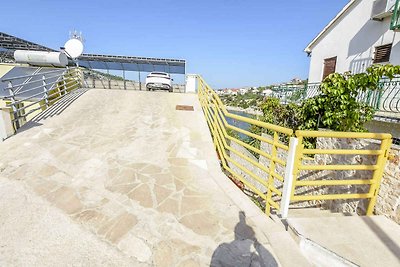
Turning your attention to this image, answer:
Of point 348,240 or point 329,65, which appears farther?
point 329,65

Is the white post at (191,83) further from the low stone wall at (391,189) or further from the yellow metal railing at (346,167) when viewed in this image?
the low stone wall at (391,189)

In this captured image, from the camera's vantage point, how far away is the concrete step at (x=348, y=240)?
7.32ft

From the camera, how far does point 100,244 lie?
2.42 meters

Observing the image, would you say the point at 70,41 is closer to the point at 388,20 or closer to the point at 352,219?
the point at 352,219

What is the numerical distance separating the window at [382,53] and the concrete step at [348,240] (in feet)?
31.7

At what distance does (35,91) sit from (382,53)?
49.7 feet

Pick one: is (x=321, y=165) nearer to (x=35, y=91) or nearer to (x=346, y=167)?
(x=346, y=167)

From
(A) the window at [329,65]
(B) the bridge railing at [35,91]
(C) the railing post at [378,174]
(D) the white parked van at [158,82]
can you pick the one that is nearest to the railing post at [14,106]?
(B) the bridge railing at [35,91]

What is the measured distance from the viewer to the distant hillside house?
356 inches

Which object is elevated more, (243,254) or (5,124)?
(5,124)

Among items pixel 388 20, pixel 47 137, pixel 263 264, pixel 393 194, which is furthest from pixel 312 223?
pixel 388 20

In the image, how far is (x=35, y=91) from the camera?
27.7ft

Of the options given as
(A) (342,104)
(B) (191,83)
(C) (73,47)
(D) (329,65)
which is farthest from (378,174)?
(C) (73,47)

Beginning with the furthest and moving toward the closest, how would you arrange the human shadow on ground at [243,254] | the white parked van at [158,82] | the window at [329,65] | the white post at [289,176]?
the white parked van at [158,82], the window at [329,65], the white post at [289,176], the human shadow on ground at [243,254]
